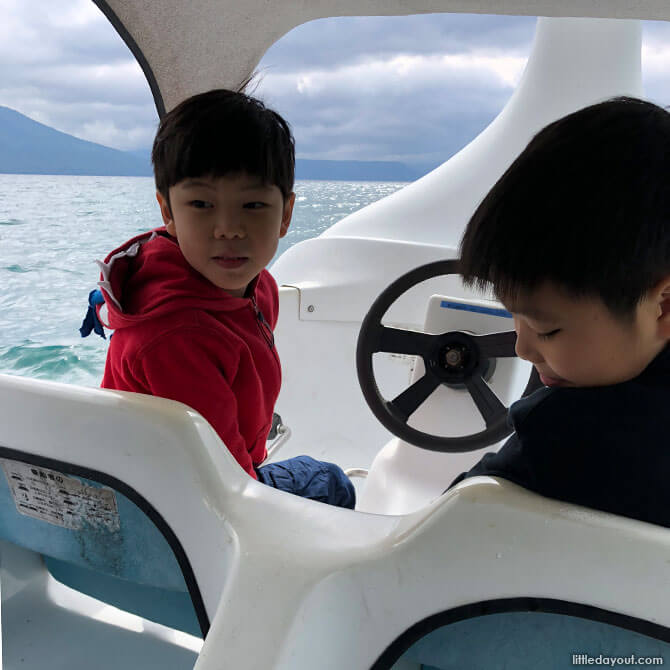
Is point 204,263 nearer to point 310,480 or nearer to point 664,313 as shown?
point 310,480

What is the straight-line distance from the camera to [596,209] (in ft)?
1.82

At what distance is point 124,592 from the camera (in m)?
0.95

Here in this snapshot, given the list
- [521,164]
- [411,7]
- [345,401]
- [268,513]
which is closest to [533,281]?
[521,164]

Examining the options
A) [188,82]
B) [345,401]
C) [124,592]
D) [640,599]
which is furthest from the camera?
[345,401]

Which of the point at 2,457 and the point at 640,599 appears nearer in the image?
the point at 640,599

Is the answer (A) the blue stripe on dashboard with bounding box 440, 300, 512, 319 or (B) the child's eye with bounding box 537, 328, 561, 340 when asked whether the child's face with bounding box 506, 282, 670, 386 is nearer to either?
(B) the child's eye with bounding box 537, 328, 561, 340

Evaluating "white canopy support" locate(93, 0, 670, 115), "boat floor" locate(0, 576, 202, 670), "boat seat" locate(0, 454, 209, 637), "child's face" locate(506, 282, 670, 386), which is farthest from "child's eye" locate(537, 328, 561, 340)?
"boat floor" locate(0, 576, 202, 670)

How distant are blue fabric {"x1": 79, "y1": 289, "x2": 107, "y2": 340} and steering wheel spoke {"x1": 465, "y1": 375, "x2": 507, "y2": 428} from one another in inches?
31.1

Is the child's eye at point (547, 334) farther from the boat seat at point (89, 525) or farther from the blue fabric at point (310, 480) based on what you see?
the blue fabric at point (310, 480)

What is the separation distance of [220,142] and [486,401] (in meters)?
0.82

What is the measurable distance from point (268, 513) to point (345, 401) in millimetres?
1557

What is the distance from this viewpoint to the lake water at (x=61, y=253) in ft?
20.1

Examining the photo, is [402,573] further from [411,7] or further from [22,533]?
[411,7]

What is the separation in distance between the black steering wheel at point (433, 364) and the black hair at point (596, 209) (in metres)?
0.77
